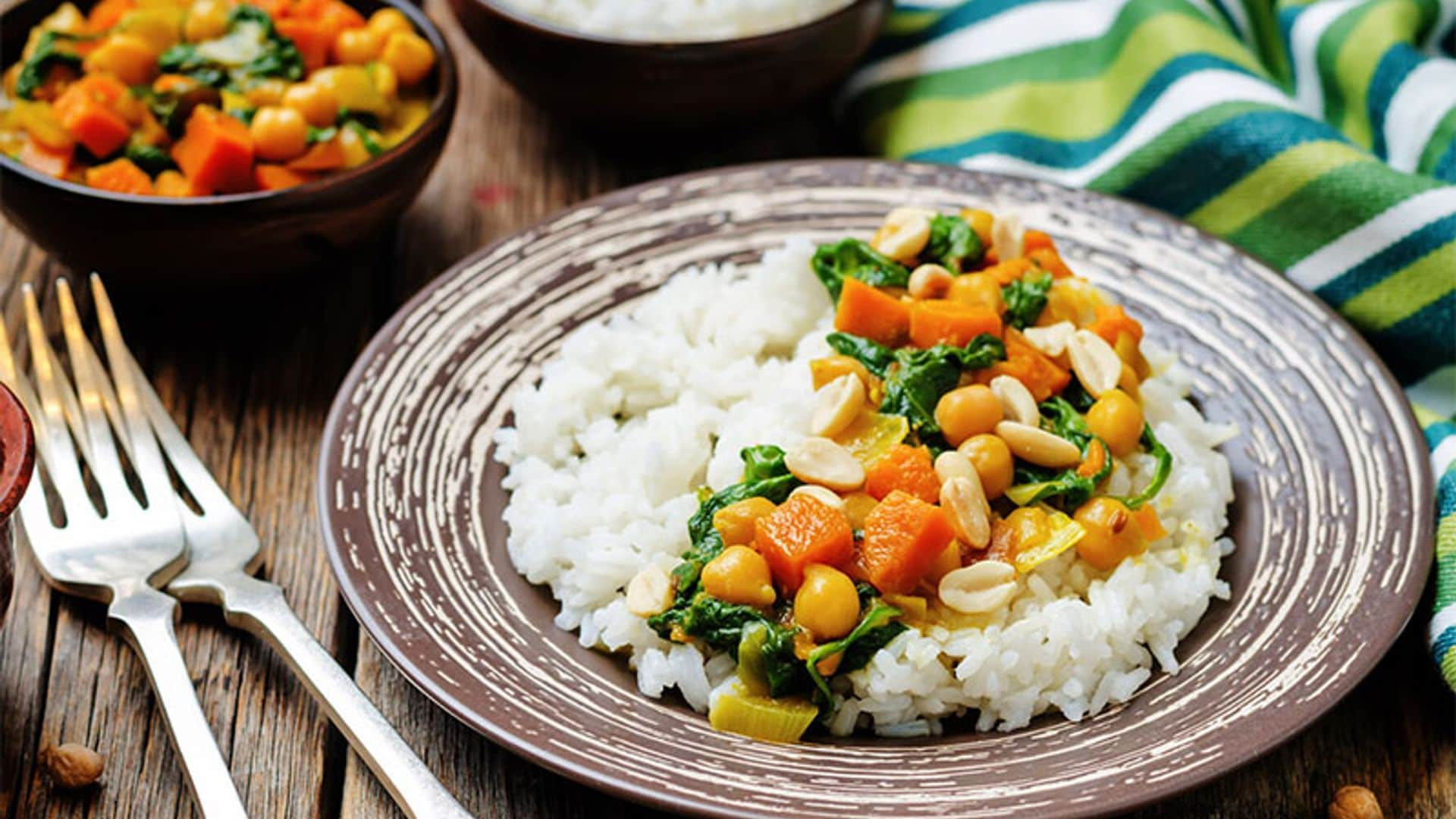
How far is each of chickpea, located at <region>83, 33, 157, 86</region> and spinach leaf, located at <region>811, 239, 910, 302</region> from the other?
2.09m

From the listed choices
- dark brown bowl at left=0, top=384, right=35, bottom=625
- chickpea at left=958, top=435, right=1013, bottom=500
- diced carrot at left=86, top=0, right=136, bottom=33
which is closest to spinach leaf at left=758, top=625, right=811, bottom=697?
chickpea at left=958, top=435, right=1013, bottom=500

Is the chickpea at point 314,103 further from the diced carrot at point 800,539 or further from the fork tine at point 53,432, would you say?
the diced carrot at point 800,539

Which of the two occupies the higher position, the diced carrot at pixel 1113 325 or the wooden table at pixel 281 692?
the diced carrot at pixel 1113 325

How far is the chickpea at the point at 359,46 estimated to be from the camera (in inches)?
184

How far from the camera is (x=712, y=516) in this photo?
136 inches

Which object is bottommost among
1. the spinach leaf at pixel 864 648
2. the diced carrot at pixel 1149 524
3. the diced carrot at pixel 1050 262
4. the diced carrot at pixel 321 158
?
the diced carrot at pixel 321 158

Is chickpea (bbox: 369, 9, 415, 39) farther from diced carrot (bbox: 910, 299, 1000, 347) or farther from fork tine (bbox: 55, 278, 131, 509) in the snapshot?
diced carrot (bbox: 910, 299, 1000, 347)

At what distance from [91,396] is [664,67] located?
6.38 feet

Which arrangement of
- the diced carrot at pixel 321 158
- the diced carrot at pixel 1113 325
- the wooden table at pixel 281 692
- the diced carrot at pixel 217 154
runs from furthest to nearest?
the diced carrot at pixel 321 158
the diced carrot at pixel 217 154
the diced carrot at pixel 1113 325
the wooden table at pixel 281 692

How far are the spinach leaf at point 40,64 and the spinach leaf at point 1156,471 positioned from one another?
3236 mm

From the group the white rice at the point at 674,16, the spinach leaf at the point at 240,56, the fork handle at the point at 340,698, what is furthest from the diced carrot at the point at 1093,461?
the spinach leaf at the point at 240,56

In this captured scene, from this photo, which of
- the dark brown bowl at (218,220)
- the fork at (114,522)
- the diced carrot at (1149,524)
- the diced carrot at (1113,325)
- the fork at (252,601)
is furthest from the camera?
the dark brown bowl at (218,220)

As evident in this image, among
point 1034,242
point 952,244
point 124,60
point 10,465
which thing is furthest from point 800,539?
point 124,60

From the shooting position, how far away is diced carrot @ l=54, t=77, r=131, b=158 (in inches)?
169
